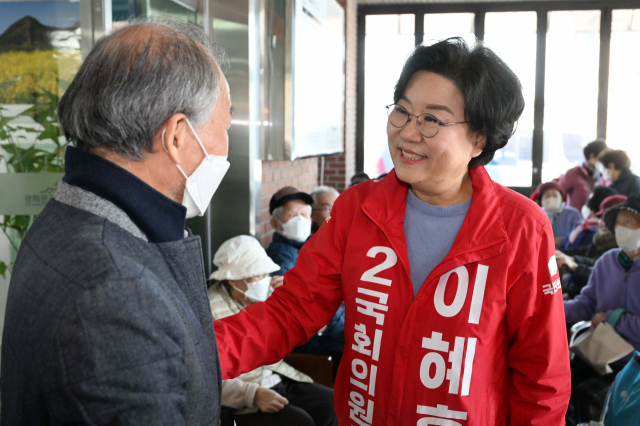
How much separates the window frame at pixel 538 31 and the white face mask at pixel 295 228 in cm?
456

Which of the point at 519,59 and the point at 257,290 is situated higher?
the point at 519,59

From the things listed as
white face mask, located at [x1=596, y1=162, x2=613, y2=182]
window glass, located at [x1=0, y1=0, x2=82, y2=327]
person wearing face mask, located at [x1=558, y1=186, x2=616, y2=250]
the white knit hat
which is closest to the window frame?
white face mask, located at [x1=596, y1=162, x2=613, y2=182]

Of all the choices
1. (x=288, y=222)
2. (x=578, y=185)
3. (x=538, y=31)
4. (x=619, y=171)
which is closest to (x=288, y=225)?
(x=288, y=222)

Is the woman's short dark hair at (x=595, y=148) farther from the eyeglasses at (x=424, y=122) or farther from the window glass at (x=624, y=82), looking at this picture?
the eyeglasses at (x=424, y=122)

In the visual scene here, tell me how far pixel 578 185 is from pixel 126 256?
614 cm

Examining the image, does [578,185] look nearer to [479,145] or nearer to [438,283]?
[479,145]

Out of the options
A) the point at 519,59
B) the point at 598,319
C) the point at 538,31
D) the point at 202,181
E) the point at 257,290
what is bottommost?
the point at 598,319

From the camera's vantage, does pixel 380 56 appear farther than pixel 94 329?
Yes

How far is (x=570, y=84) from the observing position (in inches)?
293

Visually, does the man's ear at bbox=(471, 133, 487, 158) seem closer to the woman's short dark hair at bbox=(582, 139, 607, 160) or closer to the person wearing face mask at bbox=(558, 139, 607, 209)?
the person wearing face mask at bbox=(558, 139, 607, 209)

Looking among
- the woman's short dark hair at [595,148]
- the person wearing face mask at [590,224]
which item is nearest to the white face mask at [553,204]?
the person wearing face mask at [590,224]

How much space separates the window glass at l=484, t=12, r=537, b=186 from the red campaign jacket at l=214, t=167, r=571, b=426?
20.9 feet

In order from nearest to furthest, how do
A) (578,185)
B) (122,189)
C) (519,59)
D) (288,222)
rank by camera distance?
1. (122,189)
2. (288,222)
3. (578,185)
4. (519,59)

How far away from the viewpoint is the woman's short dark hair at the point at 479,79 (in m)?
1.29
